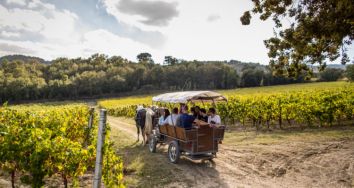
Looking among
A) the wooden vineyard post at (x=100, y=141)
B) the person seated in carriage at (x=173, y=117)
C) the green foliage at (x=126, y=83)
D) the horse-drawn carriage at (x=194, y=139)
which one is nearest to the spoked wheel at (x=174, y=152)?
the horse-drawn carriage at (x=194, y=139)

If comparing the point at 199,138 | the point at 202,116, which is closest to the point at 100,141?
the point at 199,138

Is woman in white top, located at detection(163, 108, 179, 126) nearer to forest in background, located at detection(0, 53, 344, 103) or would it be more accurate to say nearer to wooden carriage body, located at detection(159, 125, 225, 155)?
wooden carriage body, located at detection(159, 125, 225, 155)

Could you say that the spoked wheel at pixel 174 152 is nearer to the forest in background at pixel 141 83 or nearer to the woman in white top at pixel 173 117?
the woman in white top at pixel 173 117

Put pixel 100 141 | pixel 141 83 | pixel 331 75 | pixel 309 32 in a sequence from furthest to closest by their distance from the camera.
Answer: pixel 141 83
pixel 331 75
pixel 309 32
pixel 100 141

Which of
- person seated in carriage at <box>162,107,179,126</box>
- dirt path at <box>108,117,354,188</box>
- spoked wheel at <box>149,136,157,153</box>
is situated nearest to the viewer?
dirt path at <box>108,117,354,188</box>

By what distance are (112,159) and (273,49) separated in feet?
29.2

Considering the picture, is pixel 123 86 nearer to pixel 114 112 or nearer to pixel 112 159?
pixel 114 112

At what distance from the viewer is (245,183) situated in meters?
8.96

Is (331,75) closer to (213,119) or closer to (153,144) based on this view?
(213,119)

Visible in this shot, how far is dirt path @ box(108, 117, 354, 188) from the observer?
9016 mm

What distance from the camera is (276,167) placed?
10.5 m

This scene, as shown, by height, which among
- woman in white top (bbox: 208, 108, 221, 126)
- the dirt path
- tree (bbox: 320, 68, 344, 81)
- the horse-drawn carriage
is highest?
tree (bbox: 320, 68, 344, 81)

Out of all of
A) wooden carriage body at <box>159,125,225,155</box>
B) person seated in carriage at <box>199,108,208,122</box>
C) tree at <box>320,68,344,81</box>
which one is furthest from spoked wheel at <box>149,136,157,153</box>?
tree at <box>320,68,344,81</box>

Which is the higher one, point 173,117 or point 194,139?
point 173,117
